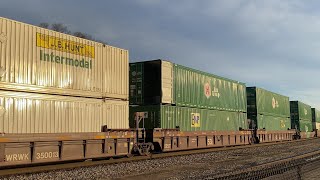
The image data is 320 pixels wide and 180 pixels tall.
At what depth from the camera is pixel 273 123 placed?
37.8m

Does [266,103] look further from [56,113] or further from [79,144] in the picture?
[56,113]

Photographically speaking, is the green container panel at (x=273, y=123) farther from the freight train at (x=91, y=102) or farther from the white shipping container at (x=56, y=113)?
the white shipping container at (x=56, y=113)

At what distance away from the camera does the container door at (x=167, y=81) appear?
64.7 feet

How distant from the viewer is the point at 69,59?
1452 cm

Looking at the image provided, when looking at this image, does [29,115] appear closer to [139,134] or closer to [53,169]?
[53,169]

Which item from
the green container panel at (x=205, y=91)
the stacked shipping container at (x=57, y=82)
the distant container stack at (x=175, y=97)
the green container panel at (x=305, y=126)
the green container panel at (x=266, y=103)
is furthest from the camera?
the green container panel at (x=305, y=126)

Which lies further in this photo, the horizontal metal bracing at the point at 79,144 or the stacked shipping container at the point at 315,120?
the stacked shipping container at the point at 315,120

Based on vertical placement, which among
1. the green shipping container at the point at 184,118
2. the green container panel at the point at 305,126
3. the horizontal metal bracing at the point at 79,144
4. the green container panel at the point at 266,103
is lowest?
the green container panel at the point at 305,126

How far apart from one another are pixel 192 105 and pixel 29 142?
12128mm

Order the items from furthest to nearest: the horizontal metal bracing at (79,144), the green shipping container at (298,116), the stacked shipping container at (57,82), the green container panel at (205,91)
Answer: the green shipping container at (298,116), the green container panel at (205,91), the stacked shipping container at (57,82), the horizontal metal bracing at (79,144)

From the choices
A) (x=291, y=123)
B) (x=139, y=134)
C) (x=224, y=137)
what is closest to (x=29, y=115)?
Answer: (x=139, y=134)

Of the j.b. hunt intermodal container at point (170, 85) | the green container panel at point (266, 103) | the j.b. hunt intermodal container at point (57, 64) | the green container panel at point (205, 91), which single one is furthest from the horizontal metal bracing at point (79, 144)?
the green container panel at point (266, 103)

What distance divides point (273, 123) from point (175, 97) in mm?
20946

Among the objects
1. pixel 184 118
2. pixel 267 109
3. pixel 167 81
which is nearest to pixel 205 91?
pixel 184 118
